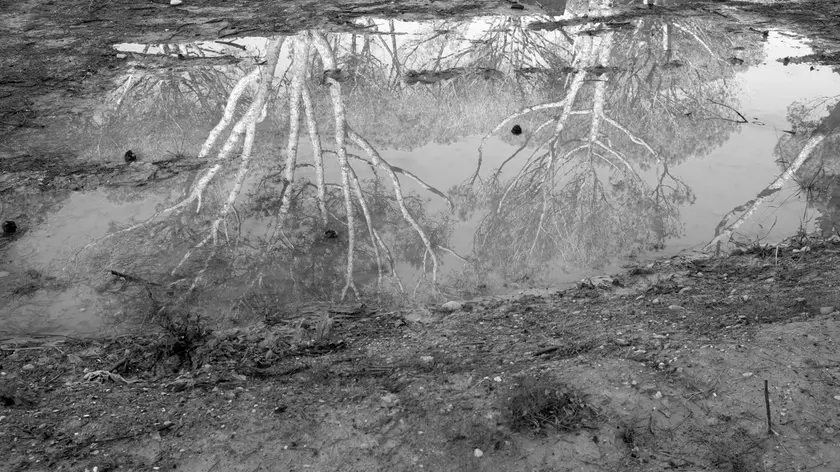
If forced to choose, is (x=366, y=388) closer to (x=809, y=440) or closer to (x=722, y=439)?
(x=722, y=439)

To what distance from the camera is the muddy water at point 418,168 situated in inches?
178

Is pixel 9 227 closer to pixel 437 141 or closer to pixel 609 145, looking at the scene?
pixel 437 141

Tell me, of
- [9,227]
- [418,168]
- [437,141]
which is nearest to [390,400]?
[418,168]

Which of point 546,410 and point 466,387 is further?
point 466,387

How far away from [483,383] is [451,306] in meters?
0.99

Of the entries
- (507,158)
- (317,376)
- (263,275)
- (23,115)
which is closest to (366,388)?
(317,376)

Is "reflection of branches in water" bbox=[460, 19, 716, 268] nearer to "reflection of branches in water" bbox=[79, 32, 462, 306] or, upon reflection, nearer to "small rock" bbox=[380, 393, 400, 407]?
"reflection of branches in water" bbox=[79, 32, 462, 306]

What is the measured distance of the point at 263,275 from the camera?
4.53m

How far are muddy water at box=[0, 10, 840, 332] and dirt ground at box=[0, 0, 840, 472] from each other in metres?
0.40

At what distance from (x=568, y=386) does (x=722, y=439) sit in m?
0.69

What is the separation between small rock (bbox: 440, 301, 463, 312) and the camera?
4.10 m

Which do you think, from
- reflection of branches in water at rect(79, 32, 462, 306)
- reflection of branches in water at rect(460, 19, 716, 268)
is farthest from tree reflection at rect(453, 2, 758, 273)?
reflection of branches in water at rect(79, 32, 462, 306)

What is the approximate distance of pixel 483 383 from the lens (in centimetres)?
318

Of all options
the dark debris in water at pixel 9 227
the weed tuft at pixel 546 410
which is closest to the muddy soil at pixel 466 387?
the weed tuft at pixel 546 410
